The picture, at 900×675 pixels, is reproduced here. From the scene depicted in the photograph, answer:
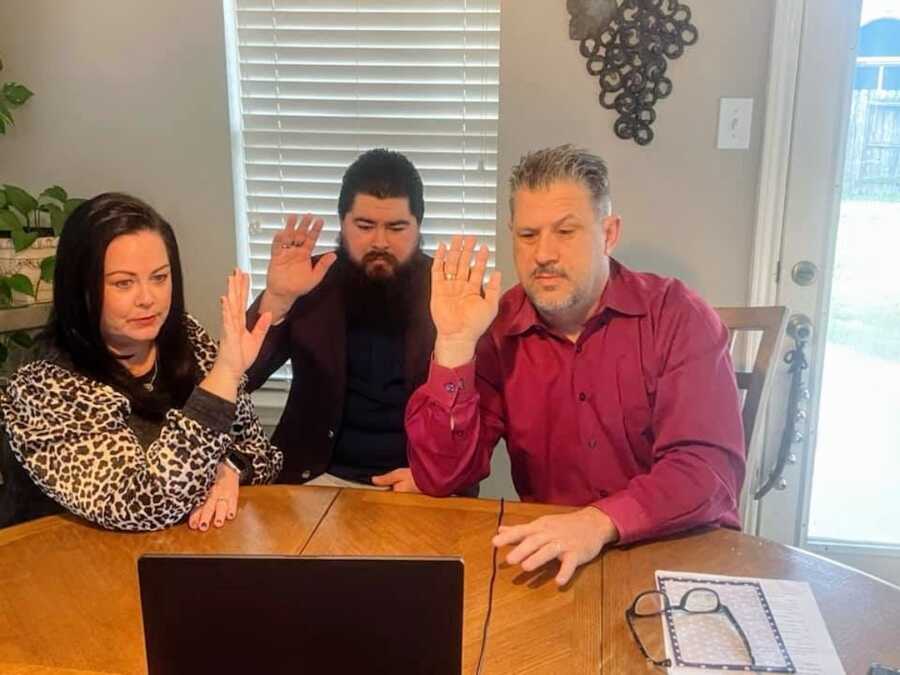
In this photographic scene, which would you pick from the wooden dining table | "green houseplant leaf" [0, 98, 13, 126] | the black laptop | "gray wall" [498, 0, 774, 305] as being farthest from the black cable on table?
"green houseplant leaf" [0, 98, 13, 126]

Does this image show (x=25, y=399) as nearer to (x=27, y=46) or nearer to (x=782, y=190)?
(x=27, y=46)

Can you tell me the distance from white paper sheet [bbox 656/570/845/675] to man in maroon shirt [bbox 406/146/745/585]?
9.4 inches

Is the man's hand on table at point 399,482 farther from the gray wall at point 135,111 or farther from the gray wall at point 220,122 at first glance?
the gray wall at point 135,111

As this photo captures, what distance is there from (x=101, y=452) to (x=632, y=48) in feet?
5.40

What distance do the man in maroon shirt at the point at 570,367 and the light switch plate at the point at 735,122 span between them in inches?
29.4

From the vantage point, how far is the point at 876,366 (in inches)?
92.4

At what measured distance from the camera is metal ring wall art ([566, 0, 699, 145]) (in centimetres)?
216

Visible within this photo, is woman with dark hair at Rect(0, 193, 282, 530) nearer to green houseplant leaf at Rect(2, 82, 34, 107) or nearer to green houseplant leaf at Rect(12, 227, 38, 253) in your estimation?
green houseplant leaf at Rect(12, 227, 38, 253)

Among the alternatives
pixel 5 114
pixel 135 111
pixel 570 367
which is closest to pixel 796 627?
pixel 570 367

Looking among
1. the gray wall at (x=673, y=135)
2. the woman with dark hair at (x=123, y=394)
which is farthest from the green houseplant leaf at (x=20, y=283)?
the gray wall at (x=673, y=135)

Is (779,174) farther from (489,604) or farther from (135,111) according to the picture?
(135,111)

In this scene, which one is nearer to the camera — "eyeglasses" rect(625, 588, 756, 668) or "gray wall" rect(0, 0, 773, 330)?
"eyeglasses" rect(625, 588, 756, 668)

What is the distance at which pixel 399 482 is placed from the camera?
5.34 ft

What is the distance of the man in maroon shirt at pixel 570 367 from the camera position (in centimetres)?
152
